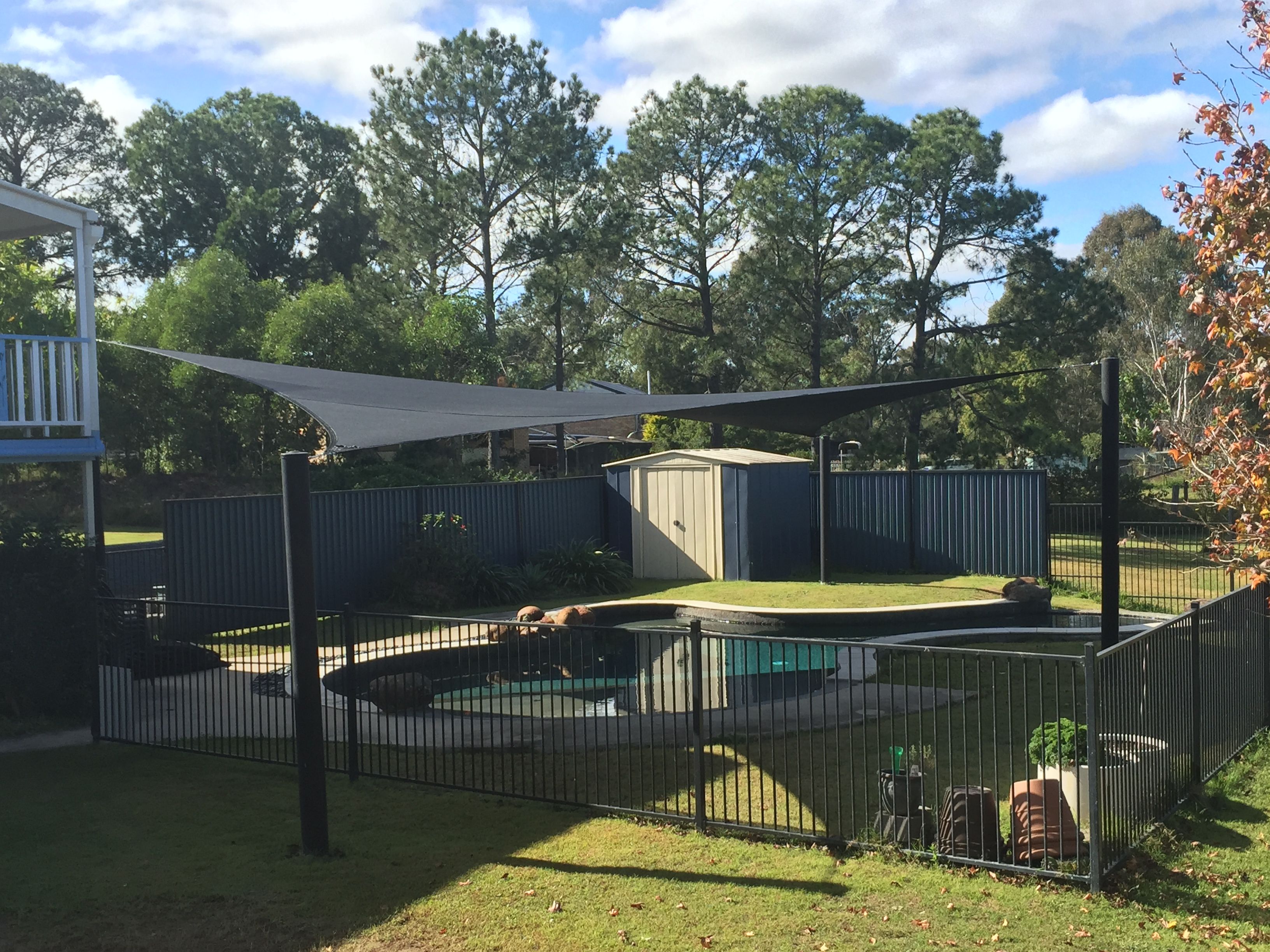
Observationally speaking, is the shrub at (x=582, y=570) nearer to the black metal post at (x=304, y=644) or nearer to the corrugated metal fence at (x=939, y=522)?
the corrugated metal fence at (x=939, y=522)

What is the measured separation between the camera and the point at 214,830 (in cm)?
621

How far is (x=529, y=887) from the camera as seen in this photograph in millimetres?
5246

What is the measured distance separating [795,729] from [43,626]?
19.0ft

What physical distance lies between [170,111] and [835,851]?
151 feet

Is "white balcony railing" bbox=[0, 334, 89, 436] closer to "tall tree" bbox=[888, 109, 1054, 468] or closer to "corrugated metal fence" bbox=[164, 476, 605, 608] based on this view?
"corrugated metal fence" bbox=[164, 476, 605, 608]

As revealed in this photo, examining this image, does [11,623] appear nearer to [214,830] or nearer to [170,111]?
[214,830]

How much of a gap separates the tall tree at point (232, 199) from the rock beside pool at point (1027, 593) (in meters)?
31.1

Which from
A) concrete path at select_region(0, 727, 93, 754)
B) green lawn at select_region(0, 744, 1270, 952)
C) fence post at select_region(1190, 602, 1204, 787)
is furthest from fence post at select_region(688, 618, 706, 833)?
concrete path at select_region(0, 727, 93, 754)

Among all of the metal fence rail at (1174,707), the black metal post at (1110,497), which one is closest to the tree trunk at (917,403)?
the metal fence rail at (1174,707)

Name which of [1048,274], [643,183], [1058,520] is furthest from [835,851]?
[643,183]

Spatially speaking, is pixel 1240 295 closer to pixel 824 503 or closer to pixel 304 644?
pixel 304 644

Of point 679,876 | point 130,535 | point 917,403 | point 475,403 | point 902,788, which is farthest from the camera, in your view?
point 917,403

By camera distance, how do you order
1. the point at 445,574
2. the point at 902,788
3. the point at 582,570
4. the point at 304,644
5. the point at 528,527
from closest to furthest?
1. the point at 902,788
2. the point at 304,644
3. the point at 445,574
4. the point at 582,570
5. the point at 528,527

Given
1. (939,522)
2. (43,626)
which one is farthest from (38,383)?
(939,522)
